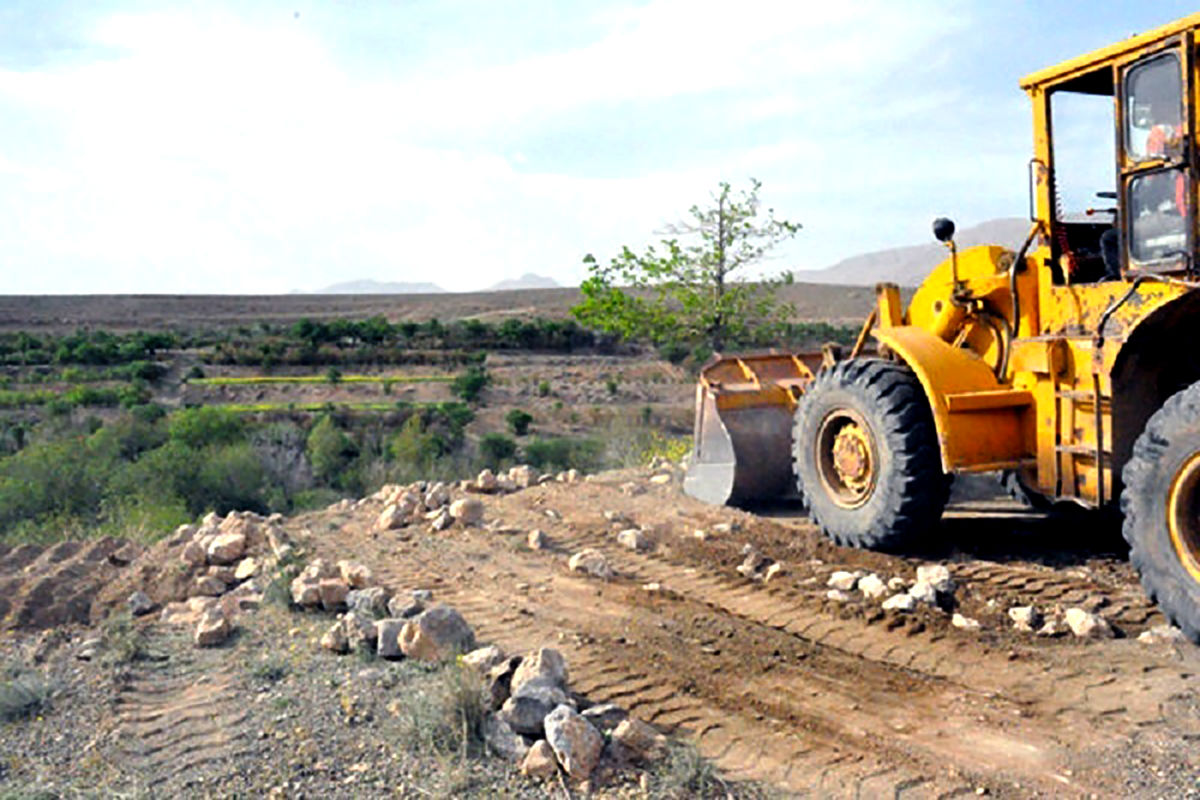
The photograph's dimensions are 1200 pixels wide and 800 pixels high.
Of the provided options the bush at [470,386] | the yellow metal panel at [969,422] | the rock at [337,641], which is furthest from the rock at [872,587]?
the bush at [470,386]

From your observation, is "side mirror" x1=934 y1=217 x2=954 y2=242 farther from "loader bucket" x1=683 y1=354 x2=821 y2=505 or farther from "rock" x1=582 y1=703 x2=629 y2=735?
"rock" x1=582 y1=703 x2=629 y2=735

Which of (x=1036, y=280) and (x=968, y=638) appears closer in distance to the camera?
(x=968, y=638)

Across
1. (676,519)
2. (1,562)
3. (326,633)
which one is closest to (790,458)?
(676,519)

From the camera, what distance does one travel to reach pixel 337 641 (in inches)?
234

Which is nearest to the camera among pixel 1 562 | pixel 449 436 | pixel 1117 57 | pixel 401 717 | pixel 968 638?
pixel 401 717

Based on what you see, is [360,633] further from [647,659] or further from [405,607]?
[647,659]

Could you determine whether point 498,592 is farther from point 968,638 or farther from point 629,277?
point 629,277

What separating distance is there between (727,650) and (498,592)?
1.98 metres

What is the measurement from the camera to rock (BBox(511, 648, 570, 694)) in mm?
4855

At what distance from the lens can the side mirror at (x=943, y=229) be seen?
25.6ft

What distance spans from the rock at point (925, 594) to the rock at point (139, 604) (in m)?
4.92

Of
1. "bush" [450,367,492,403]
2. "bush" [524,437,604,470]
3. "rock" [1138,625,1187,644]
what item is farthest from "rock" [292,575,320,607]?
"bush" [450,367,492,403]

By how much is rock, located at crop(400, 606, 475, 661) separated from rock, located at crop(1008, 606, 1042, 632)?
2951 mm

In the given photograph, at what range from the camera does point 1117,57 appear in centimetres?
646
